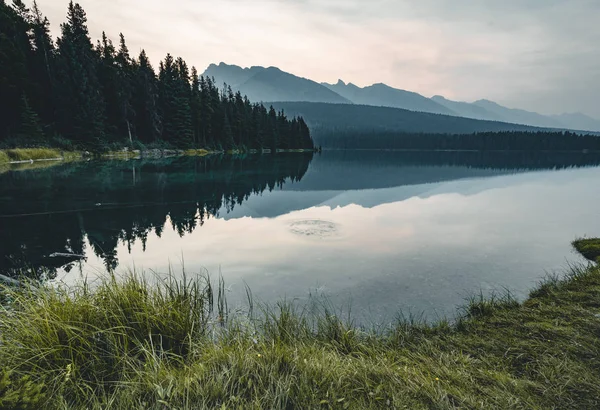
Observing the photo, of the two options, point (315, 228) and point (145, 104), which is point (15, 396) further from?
point (145, 104)

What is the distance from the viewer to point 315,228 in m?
16.3

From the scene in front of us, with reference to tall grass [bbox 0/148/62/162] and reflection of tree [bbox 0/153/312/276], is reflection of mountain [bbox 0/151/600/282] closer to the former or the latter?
reflection of tree [bbox 0/153/312/276]

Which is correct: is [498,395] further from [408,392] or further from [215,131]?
[215,131]

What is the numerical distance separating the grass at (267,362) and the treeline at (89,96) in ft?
168

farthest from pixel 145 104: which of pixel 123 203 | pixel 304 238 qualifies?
pixel 304 238

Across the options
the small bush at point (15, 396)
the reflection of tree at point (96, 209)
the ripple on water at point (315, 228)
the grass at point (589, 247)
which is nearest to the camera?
the small bush at point (15, 396)

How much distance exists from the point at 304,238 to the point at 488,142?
196 meters

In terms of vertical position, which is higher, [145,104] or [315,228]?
[145,104]

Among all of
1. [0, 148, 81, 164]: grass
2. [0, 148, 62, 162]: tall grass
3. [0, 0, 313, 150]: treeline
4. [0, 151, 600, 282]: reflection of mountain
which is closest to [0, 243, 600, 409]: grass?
[0, 151, 600, 282]: reflection of mountain

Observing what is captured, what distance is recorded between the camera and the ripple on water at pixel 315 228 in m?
15.0

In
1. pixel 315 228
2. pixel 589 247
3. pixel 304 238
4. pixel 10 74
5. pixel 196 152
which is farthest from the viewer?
pixel 196 152

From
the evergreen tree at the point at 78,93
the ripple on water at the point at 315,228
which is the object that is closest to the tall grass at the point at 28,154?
the evergreen tree at the point at 78,93

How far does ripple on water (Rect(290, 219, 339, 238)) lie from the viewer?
49.3 feet

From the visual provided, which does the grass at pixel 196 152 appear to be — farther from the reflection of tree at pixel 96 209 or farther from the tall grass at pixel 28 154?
the reflection of tree at pixel 96 209
